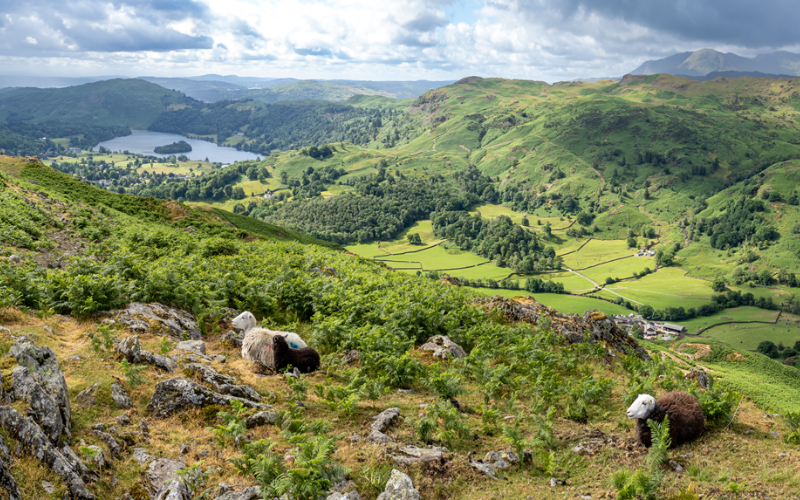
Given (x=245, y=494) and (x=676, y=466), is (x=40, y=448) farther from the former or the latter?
(x=676, y=466)

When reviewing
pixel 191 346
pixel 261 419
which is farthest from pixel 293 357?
pixel 261 419

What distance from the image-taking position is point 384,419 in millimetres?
10453

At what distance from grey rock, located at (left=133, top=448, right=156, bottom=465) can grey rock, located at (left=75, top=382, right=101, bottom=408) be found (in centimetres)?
185

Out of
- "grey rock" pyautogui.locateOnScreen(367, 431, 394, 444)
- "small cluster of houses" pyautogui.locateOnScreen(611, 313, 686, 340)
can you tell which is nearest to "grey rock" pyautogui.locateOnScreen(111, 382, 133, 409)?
"grey rock" pyautogui.locateOnScreen(367, 431, 394, 444)

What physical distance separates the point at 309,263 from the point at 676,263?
221092 millimetres

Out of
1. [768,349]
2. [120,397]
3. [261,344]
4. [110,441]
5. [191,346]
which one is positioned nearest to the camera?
[110,441]

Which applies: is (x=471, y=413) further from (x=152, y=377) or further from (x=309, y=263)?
(x=309, y=263)

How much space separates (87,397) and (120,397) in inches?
24.1

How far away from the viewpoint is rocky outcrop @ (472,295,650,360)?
69.6 feet

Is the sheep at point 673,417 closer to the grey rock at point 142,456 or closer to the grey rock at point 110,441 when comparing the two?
the grey rock at point 142,456

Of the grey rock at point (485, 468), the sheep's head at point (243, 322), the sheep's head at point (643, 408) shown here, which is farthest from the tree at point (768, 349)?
the sheep's head at point (243, 322)

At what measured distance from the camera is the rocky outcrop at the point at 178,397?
946 centimetres

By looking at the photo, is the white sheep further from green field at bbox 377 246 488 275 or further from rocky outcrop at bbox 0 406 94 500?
green field at bbox 377 246 488 275

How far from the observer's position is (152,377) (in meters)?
10.4
